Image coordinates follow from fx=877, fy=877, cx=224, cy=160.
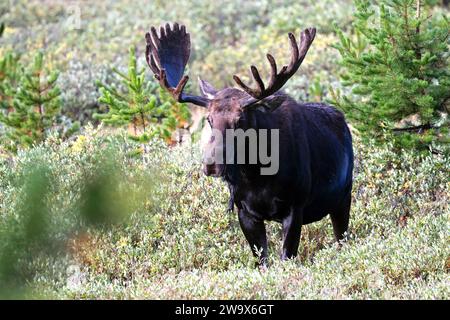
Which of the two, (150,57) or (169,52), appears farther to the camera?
(169,52)

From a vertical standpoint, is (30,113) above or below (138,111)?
below

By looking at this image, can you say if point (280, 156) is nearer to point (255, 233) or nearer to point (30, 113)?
point (255, 233)

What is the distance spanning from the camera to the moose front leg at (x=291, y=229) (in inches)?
297

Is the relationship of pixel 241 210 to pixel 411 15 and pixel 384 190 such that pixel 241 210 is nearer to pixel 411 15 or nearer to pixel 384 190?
pixel 384 190

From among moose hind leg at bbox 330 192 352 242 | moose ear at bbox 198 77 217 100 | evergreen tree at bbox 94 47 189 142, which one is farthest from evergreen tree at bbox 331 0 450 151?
moose ear at bbox 198 77 217 100

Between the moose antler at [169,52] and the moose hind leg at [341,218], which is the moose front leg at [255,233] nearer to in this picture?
the moose hind leg at [341,218]

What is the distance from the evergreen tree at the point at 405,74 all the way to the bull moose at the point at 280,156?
188 centimetres

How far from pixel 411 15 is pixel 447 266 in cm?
385

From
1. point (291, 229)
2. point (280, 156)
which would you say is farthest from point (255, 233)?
point (280, 156)

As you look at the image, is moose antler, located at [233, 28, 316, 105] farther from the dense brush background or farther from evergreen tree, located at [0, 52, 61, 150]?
evergreen tree, located at [0, 52, 61, 150]

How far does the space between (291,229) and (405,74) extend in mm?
3358

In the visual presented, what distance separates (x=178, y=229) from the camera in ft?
30.4

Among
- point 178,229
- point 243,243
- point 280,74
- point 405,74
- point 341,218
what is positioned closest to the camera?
point 280,74
